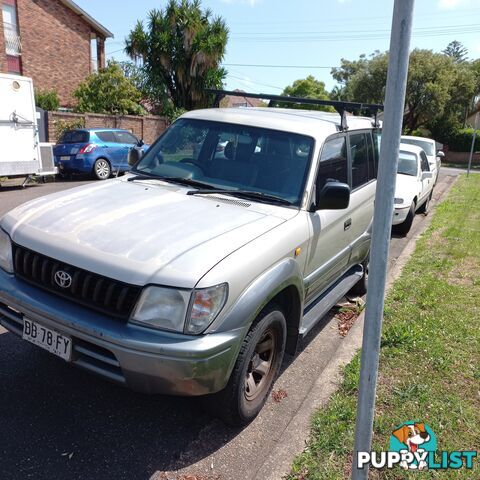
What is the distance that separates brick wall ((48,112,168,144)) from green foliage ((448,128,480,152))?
99.2ft

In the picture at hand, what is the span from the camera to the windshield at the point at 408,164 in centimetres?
979

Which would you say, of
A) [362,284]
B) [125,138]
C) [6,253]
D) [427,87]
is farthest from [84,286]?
[427,87]

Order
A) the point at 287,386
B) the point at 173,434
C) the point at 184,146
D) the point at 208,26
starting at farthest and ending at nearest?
the point at 208,26
the point at 184,146
the point at 287,386
the point at 173,434

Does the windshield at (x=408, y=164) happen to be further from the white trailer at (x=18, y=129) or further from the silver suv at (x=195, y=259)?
the white trailer at (x=18, y=129)

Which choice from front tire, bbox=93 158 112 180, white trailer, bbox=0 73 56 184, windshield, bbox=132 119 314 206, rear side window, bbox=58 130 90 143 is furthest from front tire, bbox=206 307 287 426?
rear side window, bbox=58 130 90 143

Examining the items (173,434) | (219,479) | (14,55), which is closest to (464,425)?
(219,479)

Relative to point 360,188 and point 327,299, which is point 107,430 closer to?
point 327,299

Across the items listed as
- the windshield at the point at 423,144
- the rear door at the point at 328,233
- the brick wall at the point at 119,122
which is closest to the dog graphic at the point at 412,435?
the rear door at the point at 328,233

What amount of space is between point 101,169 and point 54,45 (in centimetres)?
1296

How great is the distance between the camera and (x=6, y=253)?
2.98 meters

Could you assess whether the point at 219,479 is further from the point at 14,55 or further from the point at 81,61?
the point at 81,61

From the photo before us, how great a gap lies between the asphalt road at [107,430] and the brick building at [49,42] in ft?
72.0

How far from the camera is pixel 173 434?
114 inches

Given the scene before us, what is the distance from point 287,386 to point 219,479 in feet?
3.69
